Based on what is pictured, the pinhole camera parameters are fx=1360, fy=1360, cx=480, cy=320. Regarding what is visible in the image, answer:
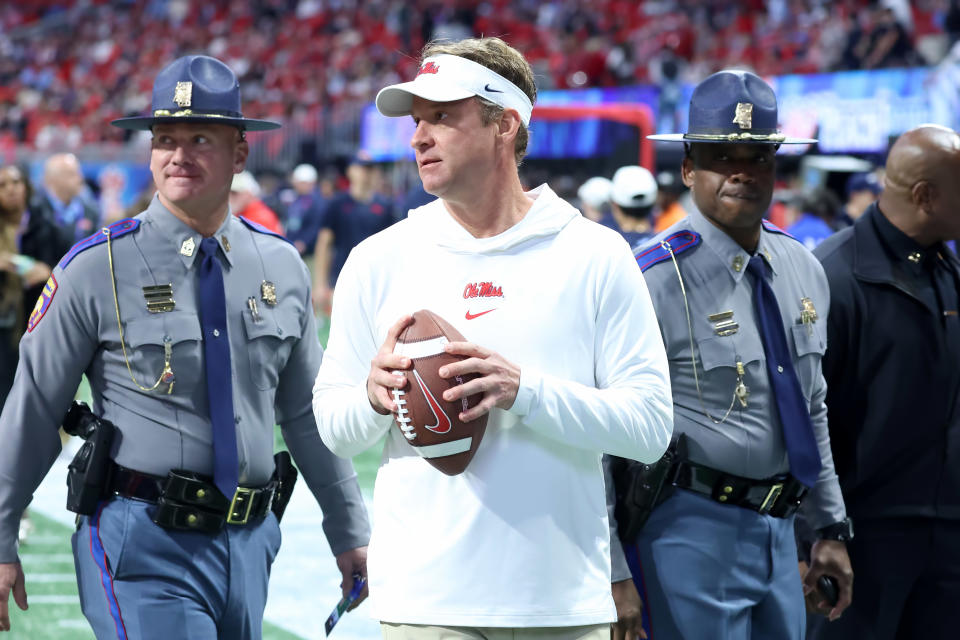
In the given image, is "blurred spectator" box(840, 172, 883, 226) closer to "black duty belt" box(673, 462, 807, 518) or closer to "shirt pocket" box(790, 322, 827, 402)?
"shirt pocket" box(790, 322, 827, 402)

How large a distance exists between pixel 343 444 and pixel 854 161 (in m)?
17.1

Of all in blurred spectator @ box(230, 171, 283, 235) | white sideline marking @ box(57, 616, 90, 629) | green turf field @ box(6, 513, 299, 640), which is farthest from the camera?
blurred spectator @ box(230, 171, 283, 235)

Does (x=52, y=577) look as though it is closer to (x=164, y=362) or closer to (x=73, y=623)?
(x=73, y=623)

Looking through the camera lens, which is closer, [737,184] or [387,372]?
[387,372]

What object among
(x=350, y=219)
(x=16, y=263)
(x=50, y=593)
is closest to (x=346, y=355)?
(x=50, y=593)

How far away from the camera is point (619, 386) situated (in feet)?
9.74

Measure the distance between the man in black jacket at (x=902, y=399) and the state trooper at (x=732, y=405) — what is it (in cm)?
38

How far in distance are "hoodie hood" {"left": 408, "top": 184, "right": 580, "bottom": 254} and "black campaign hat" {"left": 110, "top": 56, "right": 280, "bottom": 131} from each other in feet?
3.66

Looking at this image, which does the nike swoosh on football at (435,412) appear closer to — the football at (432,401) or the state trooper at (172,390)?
the football at (432,401)

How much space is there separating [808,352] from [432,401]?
1704 millimetres

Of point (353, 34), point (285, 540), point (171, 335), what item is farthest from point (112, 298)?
point (353, 34)

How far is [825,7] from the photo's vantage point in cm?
2355

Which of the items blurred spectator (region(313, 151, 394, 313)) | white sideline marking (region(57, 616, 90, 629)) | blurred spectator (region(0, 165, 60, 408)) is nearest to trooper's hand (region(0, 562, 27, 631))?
white sideline marking (region(57, 616, 90, 629))

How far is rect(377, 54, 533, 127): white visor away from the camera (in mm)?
2982
